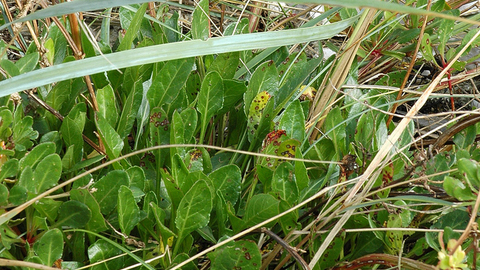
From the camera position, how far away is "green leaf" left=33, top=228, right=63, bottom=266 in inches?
38.9

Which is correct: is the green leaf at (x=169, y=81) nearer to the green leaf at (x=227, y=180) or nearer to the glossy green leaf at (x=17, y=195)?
the green leaf at (x=227, y=180)

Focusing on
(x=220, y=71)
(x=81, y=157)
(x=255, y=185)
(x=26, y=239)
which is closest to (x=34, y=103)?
(x=81, y=157)

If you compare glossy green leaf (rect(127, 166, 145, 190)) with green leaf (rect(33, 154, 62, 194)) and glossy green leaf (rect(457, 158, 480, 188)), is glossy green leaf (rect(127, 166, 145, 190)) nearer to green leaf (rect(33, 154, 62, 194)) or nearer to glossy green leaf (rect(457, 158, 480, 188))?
green leaf (rect(33, 154, 62, 194))

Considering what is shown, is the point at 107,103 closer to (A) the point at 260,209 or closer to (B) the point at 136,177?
(B) the point at 136,177

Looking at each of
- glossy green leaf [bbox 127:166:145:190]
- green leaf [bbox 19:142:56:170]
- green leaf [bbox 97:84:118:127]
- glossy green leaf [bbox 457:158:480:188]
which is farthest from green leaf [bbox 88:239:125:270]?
glossy green leaf [bbox 457:158:480:188]

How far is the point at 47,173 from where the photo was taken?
1065 millimetres

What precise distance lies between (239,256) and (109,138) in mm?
415

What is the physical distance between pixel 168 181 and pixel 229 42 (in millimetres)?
329

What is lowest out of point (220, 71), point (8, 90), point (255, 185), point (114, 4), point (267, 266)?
point (267, 266)

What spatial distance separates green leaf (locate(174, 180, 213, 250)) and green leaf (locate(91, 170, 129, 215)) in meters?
0.14

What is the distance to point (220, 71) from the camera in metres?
1.45

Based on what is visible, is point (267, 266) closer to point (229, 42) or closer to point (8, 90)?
point (229, 42)

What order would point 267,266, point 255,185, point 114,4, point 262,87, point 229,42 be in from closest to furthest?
point 114,4, point 229,42, point 267,266, point 255,185, point 262,87

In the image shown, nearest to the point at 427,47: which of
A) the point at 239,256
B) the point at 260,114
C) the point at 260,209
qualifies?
the point at 260,114
